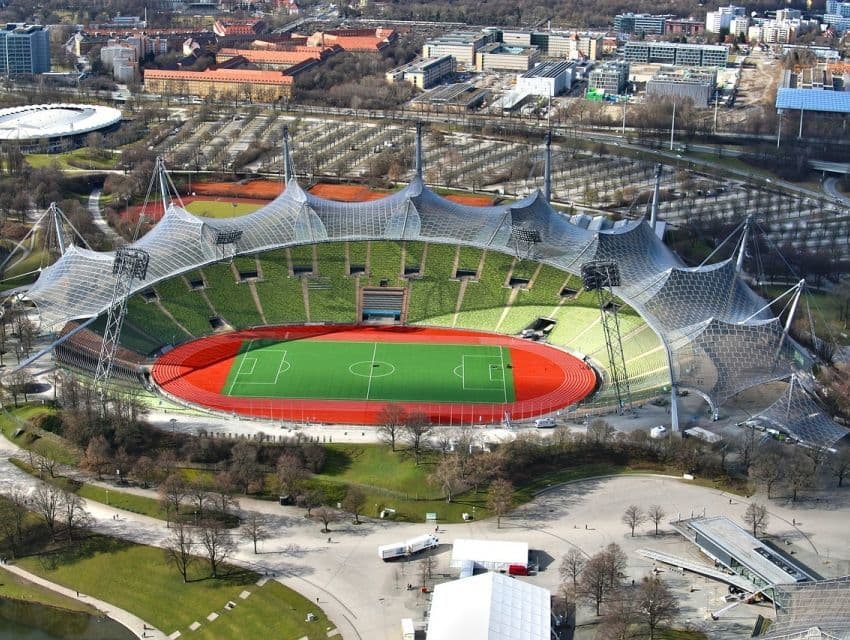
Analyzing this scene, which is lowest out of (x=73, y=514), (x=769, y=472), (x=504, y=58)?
(x=73, y=514)

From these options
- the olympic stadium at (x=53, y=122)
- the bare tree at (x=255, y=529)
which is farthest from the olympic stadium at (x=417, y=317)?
the olympic stadium at (x=53, y=122)

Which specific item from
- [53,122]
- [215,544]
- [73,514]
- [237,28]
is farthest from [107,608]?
[237,28]

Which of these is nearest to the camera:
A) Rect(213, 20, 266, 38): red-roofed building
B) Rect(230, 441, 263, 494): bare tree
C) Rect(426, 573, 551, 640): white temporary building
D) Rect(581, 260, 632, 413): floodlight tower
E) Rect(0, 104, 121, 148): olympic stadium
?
Rect(426, 573, 551, 640): white temporary building

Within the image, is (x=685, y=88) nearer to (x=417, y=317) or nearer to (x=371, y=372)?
(x=417, y=317)

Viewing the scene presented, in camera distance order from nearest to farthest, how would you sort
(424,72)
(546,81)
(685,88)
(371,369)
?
1. (371,369)
2. (685,88)
3. (546,81)
4. (424,72)

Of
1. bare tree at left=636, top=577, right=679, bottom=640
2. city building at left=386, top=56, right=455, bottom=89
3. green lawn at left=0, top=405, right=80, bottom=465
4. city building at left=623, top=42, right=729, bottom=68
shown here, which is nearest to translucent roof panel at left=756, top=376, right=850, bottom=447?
bare tree at left=636, top=577, right=679, bottom=640

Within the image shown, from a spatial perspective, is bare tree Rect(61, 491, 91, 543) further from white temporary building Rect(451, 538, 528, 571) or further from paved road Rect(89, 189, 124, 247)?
paved road Rect(89, 189, 124, 247)
